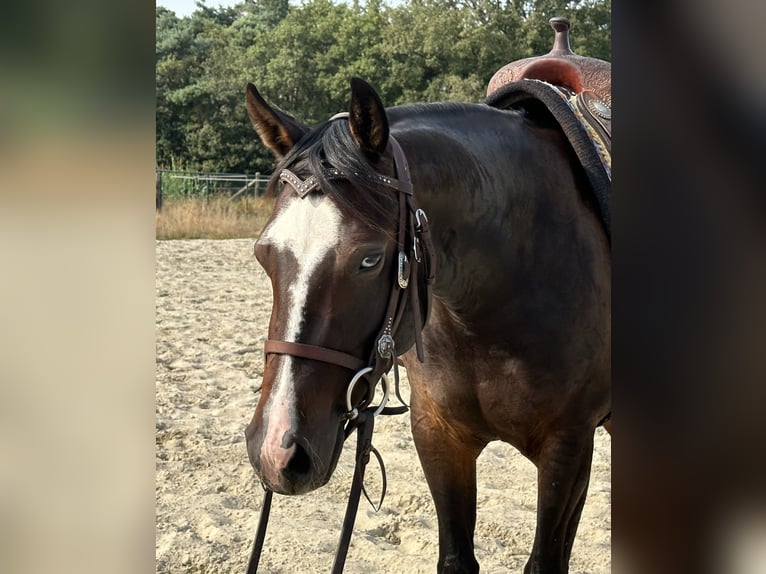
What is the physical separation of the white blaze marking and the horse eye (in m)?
0.07

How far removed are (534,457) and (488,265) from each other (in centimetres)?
55

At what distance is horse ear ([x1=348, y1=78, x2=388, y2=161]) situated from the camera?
5.01 feet

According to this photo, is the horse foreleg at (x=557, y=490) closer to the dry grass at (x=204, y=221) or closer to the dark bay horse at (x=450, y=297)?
the dark bay horse at (x=450, y=297)

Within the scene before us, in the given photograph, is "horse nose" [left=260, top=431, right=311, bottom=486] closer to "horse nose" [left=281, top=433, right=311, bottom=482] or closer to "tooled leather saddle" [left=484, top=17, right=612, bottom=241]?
"horse nose" [left=281, top=433, right=311, bottom=482]

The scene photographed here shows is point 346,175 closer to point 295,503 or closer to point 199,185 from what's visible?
point 295,503

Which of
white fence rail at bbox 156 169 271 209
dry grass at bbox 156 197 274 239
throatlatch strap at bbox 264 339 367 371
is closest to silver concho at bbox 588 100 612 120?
throatlatch strap at bbox 264 339 367 371

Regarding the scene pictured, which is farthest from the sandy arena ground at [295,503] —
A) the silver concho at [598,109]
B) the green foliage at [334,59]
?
the green foliage at [334,59]

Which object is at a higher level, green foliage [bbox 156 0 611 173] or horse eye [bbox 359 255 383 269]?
green foliage [bbox 156 0 611 173]

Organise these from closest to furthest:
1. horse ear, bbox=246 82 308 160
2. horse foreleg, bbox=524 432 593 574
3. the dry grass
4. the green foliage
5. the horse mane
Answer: the horse mane, horse ear, bbox=246 82 308 160, horse foreleg, bbox=524 432 593 574, the dry grass, the green foliage

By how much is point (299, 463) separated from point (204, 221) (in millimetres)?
12459

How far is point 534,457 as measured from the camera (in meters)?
2.09

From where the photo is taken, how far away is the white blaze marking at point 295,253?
140cm
